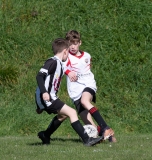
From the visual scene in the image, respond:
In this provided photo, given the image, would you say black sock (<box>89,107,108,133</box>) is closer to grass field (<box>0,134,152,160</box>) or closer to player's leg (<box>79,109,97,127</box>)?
grass field (<box>0,134,152,160</box>)

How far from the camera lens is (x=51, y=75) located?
7.69 m

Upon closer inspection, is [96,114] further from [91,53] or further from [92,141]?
[91,53]

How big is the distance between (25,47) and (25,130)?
3308mm

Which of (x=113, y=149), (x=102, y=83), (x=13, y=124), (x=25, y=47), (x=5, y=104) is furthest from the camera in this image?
(x=25, y=47)

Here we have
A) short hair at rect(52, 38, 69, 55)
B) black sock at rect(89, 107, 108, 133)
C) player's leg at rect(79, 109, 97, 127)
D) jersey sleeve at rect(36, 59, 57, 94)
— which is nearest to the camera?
jersey sleeve at rect(36, 59, 57, 94)

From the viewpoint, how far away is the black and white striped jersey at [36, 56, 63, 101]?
25.0 ft

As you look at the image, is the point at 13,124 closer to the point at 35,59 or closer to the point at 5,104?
the point at 5,104

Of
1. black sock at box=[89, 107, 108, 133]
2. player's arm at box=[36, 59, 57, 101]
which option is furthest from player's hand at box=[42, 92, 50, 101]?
black sock at box=[89, 107, 108, 133]

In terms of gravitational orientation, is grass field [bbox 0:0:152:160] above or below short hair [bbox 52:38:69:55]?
below

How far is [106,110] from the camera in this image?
1238 centimetres

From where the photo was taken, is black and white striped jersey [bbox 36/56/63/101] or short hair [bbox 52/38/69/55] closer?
black and white striped jersey [bbox 36/56/63/101]

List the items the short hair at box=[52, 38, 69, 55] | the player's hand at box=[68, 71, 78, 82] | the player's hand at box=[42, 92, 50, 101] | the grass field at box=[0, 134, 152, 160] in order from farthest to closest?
the player's hand at box=[68, 71, 78, 82] → the short hair at box=[52, 38, 69, 55] → the player's hand at box=[42, 92, 50, 101] → the grass field at box=[0, 134, 152, 160]

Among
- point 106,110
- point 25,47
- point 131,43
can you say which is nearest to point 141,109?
point 106,110

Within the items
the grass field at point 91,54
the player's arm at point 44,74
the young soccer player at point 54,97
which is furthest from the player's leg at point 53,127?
the grass field at point 91,54
